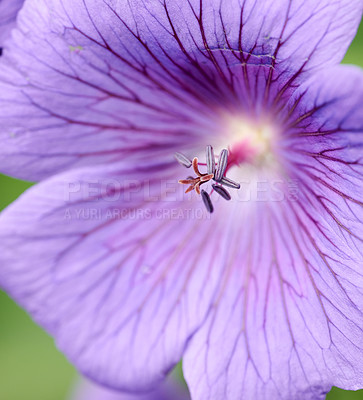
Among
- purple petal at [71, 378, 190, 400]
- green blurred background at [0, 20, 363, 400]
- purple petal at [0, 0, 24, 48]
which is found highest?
purple petal at [0, 0, 24, 48]

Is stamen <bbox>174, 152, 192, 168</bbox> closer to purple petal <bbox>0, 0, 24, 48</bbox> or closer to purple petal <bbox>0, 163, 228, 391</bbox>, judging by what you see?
purple petal <bbox>0, 163, 228, 391</bbox>

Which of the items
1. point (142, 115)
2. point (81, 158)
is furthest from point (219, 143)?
point (81, 158)

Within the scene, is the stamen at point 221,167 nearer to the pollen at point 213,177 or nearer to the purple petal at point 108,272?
the pollen at point 213,177

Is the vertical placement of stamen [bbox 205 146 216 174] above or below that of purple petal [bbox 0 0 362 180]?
Result: below

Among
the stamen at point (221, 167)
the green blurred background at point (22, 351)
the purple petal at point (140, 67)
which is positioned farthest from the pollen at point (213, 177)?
the green blurred background at point (22, 351)

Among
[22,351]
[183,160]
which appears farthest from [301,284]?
[22,351]

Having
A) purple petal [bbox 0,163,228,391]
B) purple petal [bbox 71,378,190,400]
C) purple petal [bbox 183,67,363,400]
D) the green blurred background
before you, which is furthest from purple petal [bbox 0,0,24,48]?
purple petal [bbox 71,378,190,400]

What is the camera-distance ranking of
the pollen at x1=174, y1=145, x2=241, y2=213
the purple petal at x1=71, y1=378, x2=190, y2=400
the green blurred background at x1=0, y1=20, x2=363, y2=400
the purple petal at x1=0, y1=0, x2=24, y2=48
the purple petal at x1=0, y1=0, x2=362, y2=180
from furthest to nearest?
the green blurred background at x1=0, y1=20, x2=363, y2=400
the purple petal at x1=71, y1=378, x2=190, y2=400
the pollen at x1=174, y1=145, x2=241, y2=213
the purple petal at x1=0, y1=0, x2=24, y2=48
the purple petal at x1=0, y1=0, x2=362, y2=180
